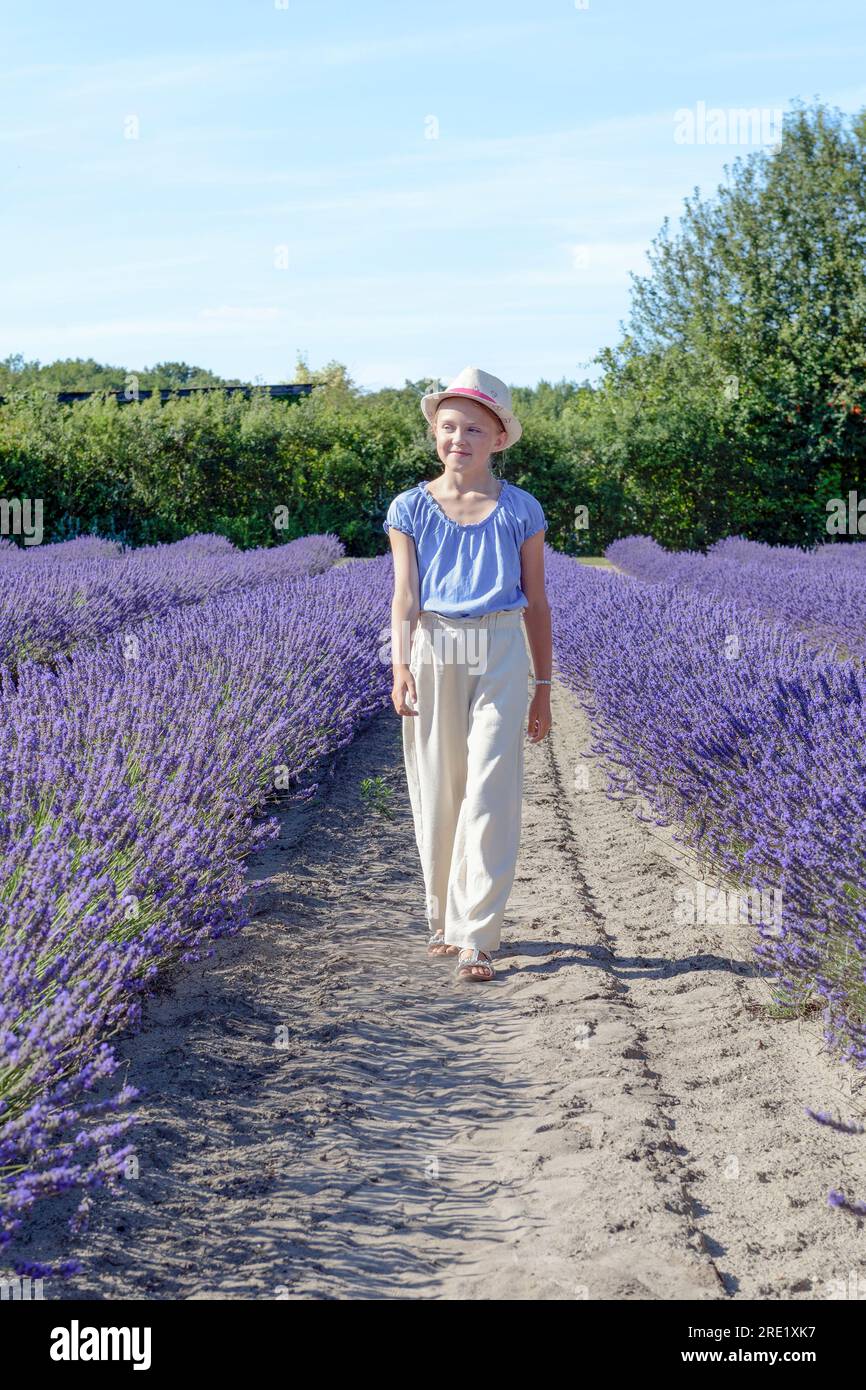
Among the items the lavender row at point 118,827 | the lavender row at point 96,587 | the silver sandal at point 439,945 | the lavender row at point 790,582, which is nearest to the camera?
the lavender row at point 118,827

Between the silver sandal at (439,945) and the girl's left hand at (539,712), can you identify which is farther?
the silver sandal at (439,945)

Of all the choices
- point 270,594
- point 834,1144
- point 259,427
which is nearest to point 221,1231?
point 834,1144

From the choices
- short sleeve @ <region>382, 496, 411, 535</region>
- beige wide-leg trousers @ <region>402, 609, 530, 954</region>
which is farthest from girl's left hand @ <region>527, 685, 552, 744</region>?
short sleeve @ <region>382, 496, 411, 535</region>

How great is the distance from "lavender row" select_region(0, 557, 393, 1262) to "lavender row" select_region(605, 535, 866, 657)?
10.6 feet

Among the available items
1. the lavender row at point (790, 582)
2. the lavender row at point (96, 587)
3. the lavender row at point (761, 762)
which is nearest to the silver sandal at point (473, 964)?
the lavender row at point (761, 762)

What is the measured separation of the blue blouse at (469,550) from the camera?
10.7 ft

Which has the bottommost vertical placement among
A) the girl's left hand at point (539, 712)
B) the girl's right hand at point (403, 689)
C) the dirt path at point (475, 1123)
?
the dirt path at point (475, 1123)

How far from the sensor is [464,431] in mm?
3270

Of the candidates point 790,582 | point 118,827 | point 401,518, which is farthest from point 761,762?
point 790,582

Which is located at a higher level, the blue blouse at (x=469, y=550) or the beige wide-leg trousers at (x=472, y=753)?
the blue blouse at (x=469, y=550)

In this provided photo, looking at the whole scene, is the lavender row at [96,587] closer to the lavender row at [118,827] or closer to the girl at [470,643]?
the lavender row at [118,827]

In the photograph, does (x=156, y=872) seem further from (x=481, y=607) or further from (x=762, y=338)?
(x=762, y=338)

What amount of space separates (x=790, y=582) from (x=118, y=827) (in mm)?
7319

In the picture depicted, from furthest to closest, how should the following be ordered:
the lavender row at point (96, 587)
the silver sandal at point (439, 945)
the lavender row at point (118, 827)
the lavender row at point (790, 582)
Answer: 1. the lavender row at point (790, 582)
2. the lavender row at point (96, 587)
3. the silver sandal at point (439, 945)
4. the lavender row at point (118, 827)
